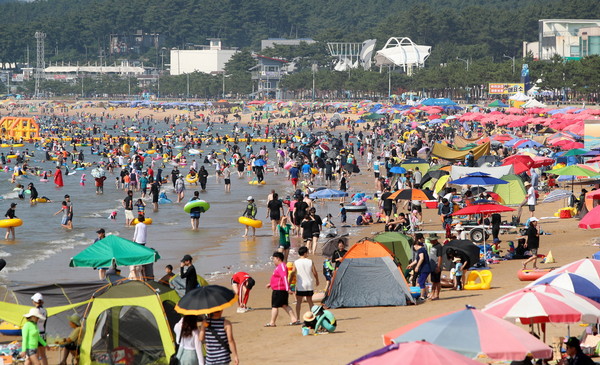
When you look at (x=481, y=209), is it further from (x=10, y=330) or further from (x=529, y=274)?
(x=10, y=330)

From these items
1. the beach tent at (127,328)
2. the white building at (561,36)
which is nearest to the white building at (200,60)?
the white building at (561,36)

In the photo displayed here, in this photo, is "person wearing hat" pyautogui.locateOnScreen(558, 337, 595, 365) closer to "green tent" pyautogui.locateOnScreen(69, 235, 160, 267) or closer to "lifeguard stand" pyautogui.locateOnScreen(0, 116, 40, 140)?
"green tent" pyautogui.locateOnScreen(69, 235, 160, 267)

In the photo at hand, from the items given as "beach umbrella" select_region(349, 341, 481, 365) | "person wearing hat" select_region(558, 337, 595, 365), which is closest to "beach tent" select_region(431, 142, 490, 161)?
"person wearing hat" select_region(558, 337, 595, 365)

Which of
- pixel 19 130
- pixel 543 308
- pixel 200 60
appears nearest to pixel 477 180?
pixel 543 308

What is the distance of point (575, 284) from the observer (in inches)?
424

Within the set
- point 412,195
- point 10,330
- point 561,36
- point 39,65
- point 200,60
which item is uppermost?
point 561,36

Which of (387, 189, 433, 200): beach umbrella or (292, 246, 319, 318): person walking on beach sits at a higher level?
(387, 189, 433, 200): beach umbrella

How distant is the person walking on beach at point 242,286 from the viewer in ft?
48.8

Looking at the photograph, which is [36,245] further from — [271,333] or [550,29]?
[550,29]

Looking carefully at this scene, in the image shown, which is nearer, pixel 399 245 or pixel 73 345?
pixel 73 345

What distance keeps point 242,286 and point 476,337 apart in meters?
7.42

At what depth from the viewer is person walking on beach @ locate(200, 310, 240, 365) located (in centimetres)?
932

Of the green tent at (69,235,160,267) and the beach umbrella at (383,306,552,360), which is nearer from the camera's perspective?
the beach umbrella at (383,306,552,360)

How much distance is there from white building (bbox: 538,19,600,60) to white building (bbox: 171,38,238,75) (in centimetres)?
6851
